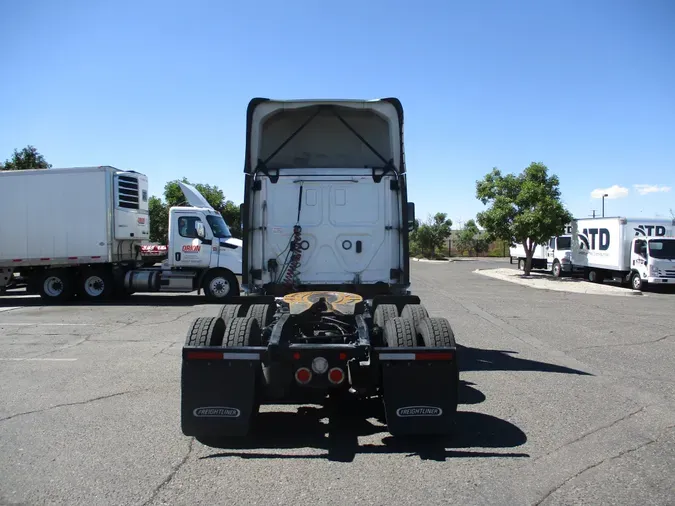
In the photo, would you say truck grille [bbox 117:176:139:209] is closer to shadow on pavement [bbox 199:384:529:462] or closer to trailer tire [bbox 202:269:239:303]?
trailer tire [bbox 202:269:239:303]

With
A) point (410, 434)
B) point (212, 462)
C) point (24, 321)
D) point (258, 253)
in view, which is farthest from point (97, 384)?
point (24, 321)

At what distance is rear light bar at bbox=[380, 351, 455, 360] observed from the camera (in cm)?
463

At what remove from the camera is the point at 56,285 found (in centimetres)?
1719

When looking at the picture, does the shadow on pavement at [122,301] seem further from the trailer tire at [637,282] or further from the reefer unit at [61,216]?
the trailer tire at [637,282]

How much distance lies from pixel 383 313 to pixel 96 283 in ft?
45.6

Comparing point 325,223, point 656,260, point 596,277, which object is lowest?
point 596,277

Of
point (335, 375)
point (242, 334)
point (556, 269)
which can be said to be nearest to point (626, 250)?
point (556, 269)

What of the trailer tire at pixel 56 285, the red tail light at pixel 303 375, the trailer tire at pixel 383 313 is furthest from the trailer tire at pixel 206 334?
the trailer tire at pixel 56 285

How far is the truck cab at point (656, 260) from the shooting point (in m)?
21.2

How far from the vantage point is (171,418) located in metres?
5.51

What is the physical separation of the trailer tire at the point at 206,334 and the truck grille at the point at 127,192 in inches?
525

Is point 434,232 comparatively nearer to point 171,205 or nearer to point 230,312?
point 171,205

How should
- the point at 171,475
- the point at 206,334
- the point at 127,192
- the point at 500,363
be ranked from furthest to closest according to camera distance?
the point at 127,192
the point at 500,363
the point at 206,334
the point at 171,475

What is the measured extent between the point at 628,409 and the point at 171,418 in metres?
4.65
